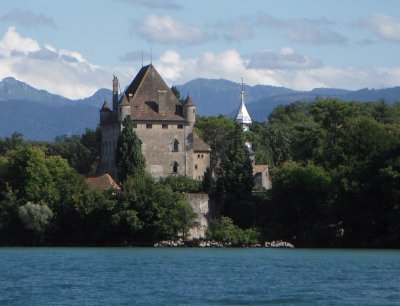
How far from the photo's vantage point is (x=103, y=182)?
261ft

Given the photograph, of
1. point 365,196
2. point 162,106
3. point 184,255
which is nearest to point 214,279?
point 184,255

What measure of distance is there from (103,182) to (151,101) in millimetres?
8917

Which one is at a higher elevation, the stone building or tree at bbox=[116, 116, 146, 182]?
the stone building

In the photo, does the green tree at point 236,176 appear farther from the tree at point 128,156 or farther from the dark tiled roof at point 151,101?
the dark tiled roof at point 151,101

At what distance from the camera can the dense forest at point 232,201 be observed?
68500mm

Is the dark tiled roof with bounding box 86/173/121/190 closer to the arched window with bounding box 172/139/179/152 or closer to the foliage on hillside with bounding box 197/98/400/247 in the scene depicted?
the foliage on hillside with bounding box 197/98/400/247

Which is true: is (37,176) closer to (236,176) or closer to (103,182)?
(103,182)

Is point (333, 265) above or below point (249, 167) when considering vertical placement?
below

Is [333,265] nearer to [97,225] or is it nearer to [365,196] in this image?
[365,196]

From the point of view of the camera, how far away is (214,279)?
150 feet

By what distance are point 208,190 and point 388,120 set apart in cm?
2866

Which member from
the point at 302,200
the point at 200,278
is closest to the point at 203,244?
the point at 302,200

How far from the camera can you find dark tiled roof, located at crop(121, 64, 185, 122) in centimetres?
8588

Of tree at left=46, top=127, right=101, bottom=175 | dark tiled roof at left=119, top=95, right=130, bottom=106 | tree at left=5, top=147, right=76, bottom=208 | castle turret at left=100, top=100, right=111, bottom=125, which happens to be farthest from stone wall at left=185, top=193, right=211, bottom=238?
tree at left=46, top=127, right=101, bottom=175
